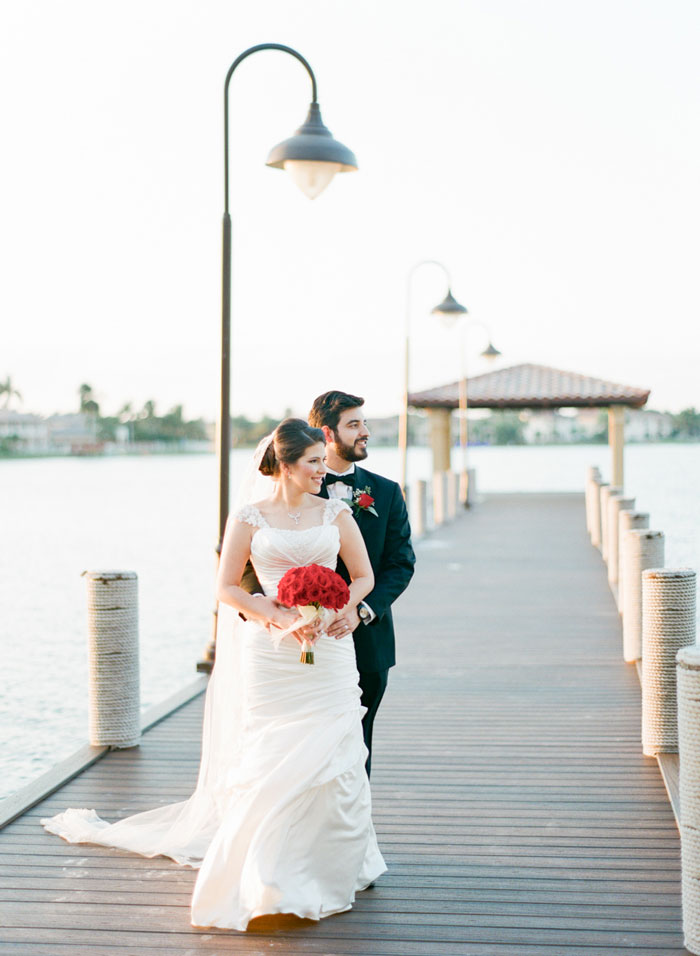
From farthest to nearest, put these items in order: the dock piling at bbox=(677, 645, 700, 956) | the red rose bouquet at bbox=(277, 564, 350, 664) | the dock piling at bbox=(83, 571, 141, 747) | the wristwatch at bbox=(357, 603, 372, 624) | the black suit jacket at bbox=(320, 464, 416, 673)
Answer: the dock piling at bbox=(83, 571, 141, 747) < the black suit jacket at bbox=(320, 464, 416, 673) < the wristwatch at bbox=(357, 603, 372, 624) < the red rose bouquet at bbox=(277, 564, 350, 664) < the dock piling at bbox=(677, 645, 700, 956)

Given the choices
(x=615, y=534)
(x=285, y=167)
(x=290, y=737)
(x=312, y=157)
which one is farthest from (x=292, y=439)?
(x=615, y=534)

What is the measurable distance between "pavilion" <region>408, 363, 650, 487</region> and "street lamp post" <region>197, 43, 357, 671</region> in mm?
22501

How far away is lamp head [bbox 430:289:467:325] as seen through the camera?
21.0 metres

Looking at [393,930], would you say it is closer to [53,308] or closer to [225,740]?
[225,740]

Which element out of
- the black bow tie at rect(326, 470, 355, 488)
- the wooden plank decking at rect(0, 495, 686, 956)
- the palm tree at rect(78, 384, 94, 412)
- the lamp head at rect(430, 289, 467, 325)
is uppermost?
the palm tree at rect(78, 384, 94, 412)

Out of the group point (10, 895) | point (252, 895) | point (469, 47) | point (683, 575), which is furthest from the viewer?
point (469, 47)

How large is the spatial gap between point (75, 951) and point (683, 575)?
3.87m

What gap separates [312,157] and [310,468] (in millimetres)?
3941

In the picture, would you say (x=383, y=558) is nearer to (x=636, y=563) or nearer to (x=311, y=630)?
(x=311, y=630)

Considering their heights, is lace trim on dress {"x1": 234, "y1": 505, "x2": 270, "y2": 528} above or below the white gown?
above

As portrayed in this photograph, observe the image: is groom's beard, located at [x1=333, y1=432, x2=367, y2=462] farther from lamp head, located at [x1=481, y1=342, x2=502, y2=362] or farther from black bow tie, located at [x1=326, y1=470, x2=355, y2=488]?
lamp head, located at [x1=481, y1=342, x2=502, y2=362]

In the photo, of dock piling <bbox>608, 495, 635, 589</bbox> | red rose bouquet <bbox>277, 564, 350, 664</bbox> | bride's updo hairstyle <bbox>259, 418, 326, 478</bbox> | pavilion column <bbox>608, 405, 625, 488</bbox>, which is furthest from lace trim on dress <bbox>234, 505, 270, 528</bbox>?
pavilion column <bbox>608, 405, 625, 488</bbox>

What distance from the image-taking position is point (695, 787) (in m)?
3.73

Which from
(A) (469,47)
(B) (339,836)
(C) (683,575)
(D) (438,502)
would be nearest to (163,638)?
(D) (438,502)
